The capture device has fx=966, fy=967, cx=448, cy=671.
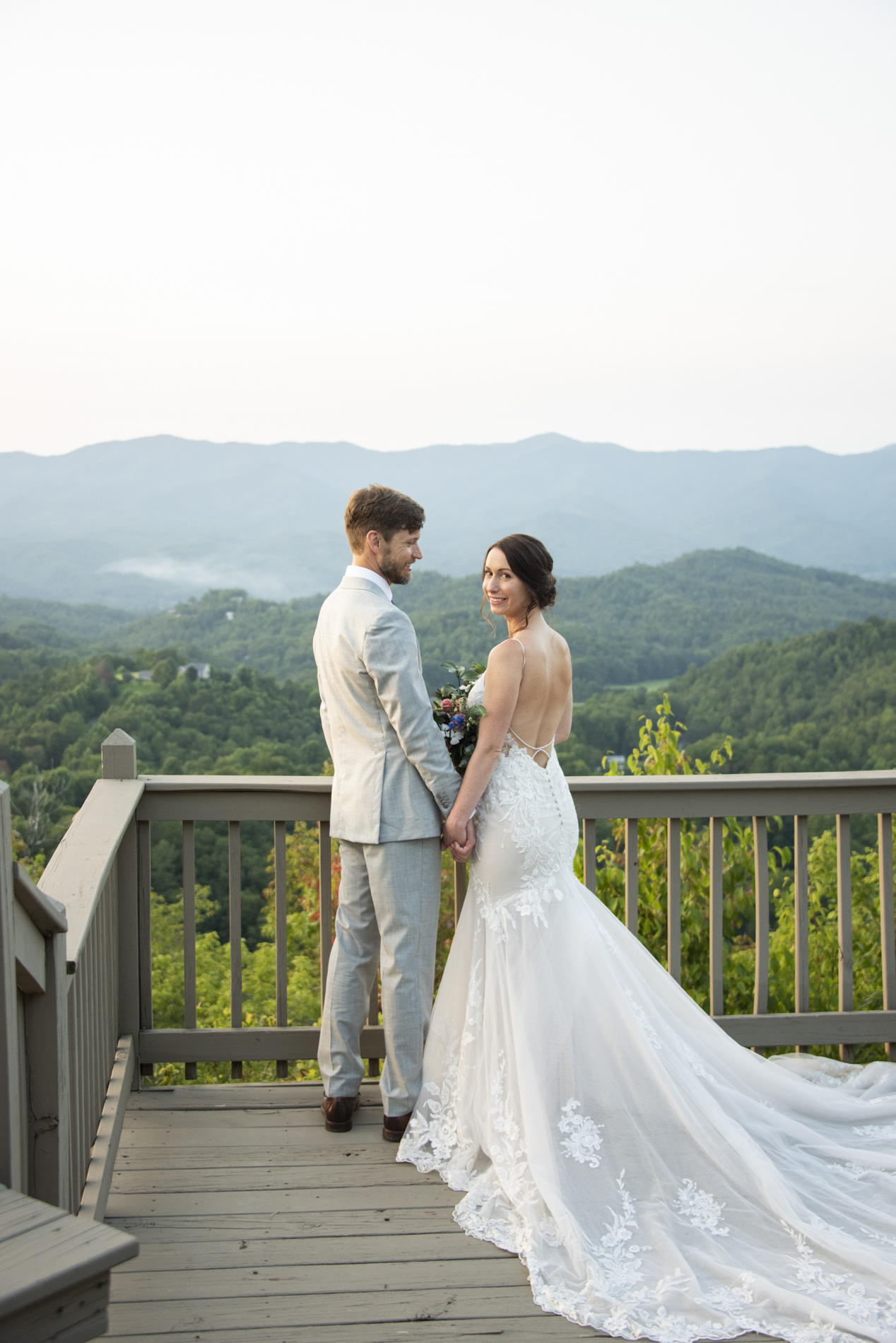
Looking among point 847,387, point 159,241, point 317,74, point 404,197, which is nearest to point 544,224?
point 404,197

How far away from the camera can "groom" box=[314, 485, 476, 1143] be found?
256cm

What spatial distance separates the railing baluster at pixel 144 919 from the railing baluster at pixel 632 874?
1512mm

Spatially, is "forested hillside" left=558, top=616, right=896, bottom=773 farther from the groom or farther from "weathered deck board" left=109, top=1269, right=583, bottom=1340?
"weathered deck board" left=109, top=1269, right=583, bottom=1340

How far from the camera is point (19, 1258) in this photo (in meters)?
1.06

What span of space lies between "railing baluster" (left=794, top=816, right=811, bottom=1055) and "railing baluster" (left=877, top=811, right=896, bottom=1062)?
24cm

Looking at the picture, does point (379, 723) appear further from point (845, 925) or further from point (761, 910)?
point (845, 925)

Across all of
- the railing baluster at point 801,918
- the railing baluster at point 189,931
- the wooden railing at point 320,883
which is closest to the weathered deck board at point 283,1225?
the wooden railing at point 320,883

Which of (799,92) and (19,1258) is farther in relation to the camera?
(799,92)

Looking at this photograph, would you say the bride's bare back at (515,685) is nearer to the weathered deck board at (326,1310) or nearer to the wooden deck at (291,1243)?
the wooden deck at (291,1243)

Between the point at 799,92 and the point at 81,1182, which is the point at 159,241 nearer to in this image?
the point at 799,92

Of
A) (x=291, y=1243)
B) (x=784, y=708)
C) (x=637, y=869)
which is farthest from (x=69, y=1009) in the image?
(x=784, y=708)

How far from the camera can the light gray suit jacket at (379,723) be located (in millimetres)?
2535

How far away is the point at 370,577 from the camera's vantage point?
8.59 ft

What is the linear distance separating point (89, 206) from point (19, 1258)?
45.9m
